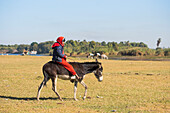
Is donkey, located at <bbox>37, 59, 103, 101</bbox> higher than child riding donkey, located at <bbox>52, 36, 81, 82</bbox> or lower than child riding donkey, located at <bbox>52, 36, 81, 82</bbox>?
lower

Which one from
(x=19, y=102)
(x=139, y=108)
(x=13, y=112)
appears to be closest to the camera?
(x=13, y=112)

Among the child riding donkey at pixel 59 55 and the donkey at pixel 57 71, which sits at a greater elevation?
the child riding donkey at pixel 59 55

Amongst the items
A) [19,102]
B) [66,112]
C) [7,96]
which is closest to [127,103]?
[66,112]

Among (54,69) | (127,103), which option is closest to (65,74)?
(54,69)

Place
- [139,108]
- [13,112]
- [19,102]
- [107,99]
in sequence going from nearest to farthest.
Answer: [13,112] < [139,108] < [19,102] < [107,99]

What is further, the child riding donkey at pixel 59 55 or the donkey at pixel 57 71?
the child riding donkey at pixel 59 55

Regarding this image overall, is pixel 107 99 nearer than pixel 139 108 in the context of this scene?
No

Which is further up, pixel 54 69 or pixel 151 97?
pixel 54 69

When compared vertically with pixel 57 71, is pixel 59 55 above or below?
above

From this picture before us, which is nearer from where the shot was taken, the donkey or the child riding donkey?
the donkey

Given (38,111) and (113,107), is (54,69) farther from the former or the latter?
(113,107)

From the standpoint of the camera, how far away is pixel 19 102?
1231cm

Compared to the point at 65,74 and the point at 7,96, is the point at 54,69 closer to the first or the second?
the point at 65,74

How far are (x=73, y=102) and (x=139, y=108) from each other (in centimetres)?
361
